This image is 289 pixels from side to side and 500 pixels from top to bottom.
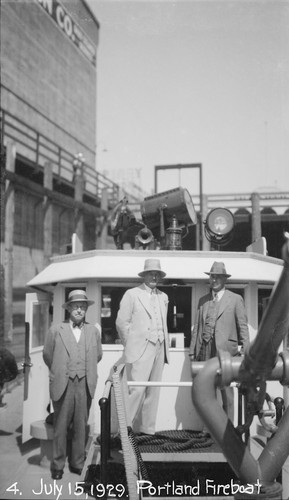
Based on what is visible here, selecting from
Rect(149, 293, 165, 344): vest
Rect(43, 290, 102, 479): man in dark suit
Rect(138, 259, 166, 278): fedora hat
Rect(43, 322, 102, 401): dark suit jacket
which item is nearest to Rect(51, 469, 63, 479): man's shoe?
Rect(43, 290, 102, 479): man in dark suit

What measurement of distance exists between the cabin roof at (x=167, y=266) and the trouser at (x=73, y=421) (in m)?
1.15

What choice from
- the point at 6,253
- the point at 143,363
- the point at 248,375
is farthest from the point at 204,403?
the point at 6,253

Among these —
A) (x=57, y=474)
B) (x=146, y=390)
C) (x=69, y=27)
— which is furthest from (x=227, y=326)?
(x=69, y=27)

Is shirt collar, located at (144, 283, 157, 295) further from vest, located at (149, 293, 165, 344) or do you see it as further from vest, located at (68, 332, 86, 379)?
vest, located at (68, 332, 86, 379)

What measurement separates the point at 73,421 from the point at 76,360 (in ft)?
1.84

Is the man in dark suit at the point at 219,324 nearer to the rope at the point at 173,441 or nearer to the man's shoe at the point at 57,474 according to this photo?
the rope at the point at 173,441

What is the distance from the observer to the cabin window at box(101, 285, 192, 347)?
574 cm

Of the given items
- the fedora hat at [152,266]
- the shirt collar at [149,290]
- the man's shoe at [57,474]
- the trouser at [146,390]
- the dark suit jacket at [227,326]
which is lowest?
the man's shoe at [57,474]

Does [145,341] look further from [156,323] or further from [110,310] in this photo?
[110,310]

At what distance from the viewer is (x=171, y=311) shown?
5832mm

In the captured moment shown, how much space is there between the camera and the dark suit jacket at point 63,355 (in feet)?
15.6

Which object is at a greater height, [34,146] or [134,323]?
[34,146]

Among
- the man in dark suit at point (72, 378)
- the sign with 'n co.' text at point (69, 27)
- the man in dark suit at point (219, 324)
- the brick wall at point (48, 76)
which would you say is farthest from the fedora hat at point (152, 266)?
the sign with 'n co.' text at point (69, 27)

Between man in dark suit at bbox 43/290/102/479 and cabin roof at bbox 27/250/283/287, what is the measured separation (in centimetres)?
65
